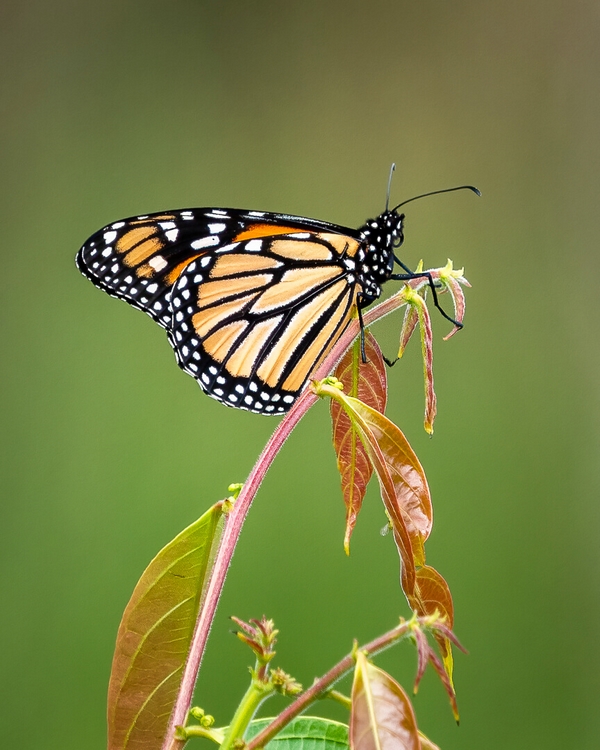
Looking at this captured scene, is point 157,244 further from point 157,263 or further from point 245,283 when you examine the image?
point 245,283

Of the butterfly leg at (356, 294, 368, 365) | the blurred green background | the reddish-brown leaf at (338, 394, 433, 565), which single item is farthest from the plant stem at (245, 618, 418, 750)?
the blurred green background

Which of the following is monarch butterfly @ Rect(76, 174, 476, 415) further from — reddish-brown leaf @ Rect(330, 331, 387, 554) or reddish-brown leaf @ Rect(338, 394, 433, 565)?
reddish-brown leaf @ Rect(338, 394, 433, 565)

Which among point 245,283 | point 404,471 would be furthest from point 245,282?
point 404,471

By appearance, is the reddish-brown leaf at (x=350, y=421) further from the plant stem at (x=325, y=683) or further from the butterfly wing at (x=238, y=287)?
the butterfly wing at (x=238, y=287)

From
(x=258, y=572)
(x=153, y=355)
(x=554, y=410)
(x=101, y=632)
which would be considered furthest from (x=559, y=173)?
(x=101, y=632)

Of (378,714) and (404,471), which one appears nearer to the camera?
(378,714)
